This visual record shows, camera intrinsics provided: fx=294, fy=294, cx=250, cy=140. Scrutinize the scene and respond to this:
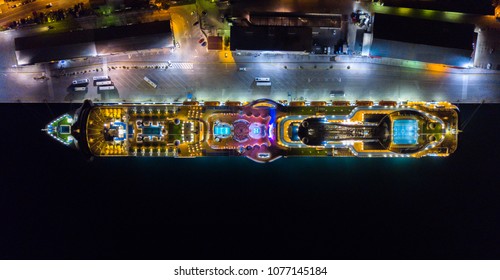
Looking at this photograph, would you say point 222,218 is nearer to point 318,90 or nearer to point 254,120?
point 254,120

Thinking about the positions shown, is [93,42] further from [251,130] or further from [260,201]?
[260,201]

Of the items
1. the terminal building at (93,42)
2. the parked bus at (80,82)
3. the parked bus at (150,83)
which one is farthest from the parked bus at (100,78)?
the parked bus at (150,83)

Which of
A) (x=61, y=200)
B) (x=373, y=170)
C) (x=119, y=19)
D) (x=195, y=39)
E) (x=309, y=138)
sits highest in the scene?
(x=119, y=19)

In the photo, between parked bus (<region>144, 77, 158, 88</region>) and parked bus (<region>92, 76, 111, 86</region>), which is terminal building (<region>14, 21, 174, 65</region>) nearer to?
parked bus (<region>92, 76, 111, 86</region>)

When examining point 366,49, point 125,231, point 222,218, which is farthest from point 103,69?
point 366,49

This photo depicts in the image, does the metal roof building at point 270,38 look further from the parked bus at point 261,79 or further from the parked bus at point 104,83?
the parked bus at point 104,83

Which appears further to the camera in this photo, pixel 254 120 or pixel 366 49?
pixel 366 49

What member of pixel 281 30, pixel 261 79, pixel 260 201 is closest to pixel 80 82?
pixel 261 79
